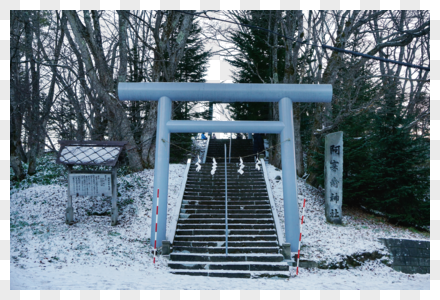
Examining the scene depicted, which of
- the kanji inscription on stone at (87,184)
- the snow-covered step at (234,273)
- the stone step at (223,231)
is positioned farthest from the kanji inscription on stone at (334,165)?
the kanji inscription on stone at (87,184)

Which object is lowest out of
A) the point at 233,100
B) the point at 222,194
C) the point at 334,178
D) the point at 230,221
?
the point at 230,221

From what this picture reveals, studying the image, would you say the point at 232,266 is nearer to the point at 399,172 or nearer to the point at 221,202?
the point at 221,202

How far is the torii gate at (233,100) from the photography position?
755 centimetres

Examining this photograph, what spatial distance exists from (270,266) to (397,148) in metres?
5.91

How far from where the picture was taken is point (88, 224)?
8695 mm

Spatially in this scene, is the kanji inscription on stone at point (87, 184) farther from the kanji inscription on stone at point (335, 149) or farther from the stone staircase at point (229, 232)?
the kanji inscription on stone at point (335, 149)

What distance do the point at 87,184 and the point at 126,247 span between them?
1.98m

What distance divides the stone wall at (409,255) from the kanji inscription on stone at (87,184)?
7218 mm

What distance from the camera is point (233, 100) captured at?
7.67 meters

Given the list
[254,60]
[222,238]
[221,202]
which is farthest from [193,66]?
[222,238]

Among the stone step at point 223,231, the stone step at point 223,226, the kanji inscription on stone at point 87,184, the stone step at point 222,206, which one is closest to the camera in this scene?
the stone step at point 223,231

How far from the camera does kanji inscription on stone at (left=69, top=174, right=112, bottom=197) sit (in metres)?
8.53

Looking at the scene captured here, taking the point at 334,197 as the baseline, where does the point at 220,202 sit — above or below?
below

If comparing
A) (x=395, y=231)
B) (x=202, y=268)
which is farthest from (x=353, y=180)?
(x=202, y=268)
